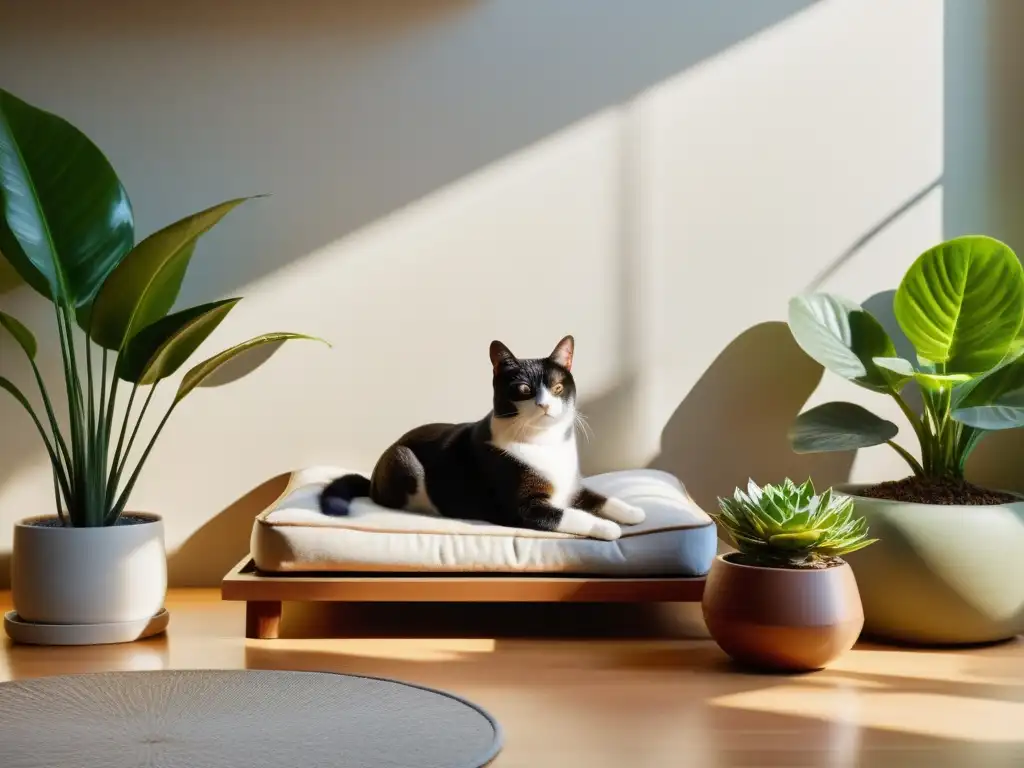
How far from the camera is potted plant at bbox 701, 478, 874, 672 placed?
209cm

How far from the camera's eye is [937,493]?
2549 mm

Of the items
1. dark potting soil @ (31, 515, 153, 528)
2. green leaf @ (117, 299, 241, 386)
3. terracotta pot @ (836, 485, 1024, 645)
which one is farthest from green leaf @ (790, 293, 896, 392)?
dark potting soil @ (31, 515, 153, 528)

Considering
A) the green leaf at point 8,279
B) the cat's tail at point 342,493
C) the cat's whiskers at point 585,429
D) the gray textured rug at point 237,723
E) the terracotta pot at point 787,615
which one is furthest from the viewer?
the cat's whiskers at point 585,429

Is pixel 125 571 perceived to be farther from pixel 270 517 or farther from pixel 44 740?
pixel 44 740

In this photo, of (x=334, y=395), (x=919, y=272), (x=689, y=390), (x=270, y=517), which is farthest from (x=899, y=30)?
(x=270, y=517)

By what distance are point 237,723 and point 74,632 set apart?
73 centimetres

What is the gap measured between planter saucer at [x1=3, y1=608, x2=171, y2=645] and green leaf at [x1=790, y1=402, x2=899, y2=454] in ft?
5.07

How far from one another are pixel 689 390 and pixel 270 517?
47.0 inches

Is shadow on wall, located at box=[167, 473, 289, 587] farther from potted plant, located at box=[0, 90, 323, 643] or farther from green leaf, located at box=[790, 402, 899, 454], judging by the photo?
green leaf, located at box=[790, 402, 899, 454]

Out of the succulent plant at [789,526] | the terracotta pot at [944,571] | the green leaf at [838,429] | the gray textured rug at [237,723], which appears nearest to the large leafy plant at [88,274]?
the gray textured rug at [237,723]

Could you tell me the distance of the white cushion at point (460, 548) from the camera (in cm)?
237

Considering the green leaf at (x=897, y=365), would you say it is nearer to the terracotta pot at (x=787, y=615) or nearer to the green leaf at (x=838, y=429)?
the green leaf at (x=838, y=429)

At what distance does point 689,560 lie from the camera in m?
2.40

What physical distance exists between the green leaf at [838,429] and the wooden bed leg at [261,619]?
1260 millimetres
